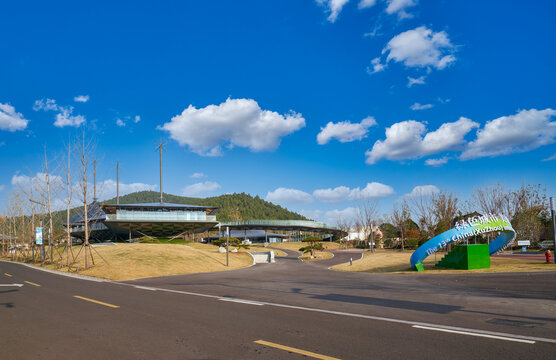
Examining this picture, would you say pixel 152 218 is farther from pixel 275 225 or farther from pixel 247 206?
pixel 247 206

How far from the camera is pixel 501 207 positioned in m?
56.1

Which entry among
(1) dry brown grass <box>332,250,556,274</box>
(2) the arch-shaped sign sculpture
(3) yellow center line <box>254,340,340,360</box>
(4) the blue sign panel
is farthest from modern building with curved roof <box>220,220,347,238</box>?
(3) yellow center line <box>254,340,340,360</box>

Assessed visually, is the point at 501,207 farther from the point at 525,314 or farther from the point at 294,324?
the point at 294,324

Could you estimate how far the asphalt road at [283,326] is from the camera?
5.97m

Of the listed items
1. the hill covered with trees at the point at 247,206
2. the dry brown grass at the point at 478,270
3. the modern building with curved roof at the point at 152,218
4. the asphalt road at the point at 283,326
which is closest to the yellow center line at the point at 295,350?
the asphalt road at the point at 283,326

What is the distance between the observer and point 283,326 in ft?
26.1

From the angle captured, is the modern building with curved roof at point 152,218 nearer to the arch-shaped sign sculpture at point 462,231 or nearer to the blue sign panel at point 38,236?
the blue sign panel at point 38,236

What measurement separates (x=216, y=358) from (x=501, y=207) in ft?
200

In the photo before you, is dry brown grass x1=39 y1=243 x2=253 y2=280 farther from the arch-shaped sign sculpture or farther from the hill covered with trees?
the hill covered with trees

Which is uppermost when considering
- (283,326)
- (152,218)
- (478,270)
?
(152,218)

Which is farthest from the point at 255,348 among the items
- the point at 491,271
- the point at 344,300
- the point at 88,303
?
the point at 491,271

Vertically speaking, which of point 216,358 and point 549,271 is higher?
point 216,358

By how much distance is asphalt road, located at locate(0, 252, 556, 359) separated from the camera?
5973 mm

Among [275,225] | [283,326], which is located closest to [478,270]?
[283,326]
